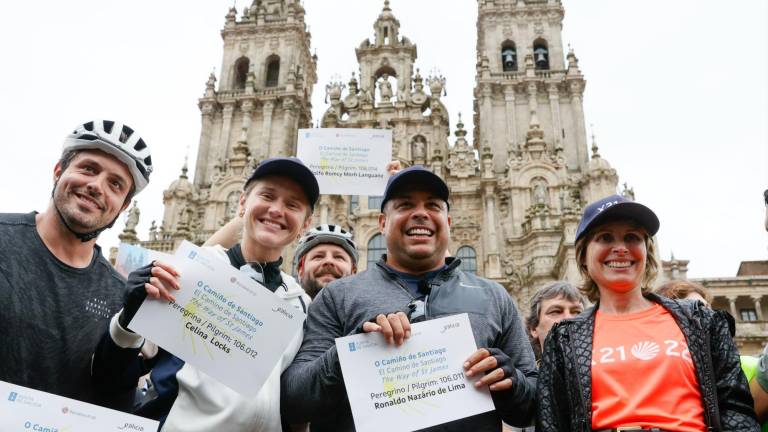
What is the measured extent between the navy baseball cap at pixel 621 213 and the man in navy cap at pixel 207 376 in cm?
189

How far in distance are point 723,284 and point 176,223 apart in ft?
95.9

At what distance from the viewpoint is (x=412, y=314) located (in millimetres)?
3186

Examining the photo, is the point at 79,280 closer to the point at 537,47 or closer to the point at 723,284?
the point at 723,284

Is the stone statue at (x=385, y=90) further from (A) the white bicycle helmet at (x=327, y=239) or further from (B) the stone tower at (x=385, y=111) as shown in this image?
(A) the white bicycle helmet at (x=327, y=239)

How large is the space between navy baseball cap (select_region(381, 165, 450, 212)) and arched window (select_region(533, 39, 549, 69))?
3153cm

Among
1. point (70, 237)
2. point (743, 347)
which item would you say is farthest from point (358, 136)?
point (743, 347)

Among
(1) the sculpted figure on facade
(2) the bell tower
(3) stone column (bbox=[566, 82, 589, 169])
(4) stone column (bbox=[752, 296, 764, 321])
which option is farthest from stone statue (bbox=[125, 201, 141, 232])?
(4) stone column (bbox=[752, 296, 764, 321])

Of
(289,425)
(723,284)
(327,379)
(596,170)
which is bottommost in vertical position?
(289,425)

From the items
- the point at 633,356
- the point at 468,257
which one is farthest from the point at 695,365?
the point at 468,257

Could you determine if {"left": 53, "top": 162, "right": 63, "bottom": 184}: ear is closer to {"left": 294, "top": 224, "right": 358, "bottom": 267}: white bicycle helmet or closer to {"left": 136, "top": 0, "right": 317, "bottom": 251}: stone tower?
{"left": 294, "top": 224, "right": 358, "bottom": 267}: white bicycle helmet

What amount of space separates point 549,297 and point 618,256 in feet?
6.32

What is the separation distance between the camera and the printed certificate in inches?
104

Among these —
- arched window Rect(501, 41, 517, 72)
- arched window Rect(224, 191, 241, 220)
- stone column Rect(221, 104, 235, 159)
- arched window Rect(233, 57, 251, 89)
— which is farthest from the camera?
arched window Rect(233, 57, 251, 89)

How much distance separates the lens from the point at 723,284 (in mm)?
28359
